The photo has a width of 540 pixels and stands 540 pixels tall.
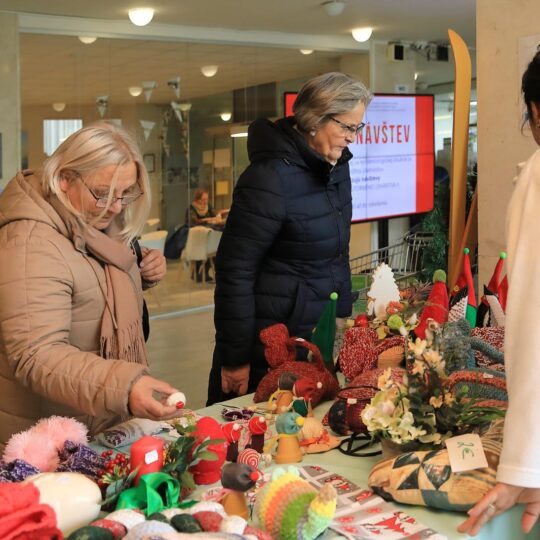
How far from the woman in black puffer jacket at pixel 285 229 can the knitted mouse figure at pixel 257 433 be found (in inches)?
35.1

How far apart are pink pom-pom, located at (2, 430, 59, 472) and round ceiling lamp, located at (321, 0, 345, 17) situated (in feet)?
21.1

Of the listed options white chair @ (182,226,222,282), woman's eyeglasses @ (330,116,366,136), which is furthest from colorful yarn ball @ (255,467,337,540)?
white chair @ (182,226,222,282)

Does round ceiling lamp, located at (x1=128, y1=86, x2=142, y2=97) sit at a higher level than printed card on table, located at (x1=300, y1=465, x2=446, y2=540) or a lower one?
higher

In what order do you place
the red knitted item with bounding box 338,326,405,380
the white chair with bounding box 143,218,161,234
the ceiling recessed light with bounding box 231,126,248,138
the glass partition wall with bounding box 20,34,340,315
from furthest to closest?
the ceiling recessed light with bounding box 231,126,248,138 → the white chair with bounding box 143,218,161,234 → the glass partition wall with bounding box 20,34,340,315 → the red knitted item with bounding box 338,326,405,380

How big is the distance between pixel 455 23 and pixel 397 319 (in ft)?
24.3

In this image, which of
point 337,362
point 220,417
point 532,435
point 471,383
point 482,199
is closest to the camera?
point 532,435

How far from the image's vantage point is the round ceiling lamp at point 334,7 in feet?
24.2

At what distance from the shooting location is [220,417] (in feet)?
7.18

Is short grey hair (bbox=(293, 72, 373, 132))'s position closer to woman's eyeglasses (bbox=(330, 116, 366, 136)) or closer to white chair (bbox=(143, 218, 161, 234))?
woman's eyeglasses (bbox=(330, 116, 366, 136))

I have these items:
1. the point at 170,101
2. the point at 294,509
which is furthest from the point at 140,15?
the point at 294,509

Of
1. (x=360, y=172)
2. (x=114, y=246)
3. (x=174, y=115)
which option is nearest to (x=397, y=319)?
(x=114, y=246)

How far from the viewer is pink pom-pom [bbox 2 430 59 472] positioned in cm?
159

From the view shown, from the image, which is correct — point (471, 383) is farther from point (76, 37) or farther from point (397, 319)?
point (76, 37)

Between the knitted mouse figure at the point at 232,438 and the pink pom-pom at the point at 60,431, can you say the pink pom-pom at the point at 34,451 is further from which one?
the knitted mouse figure at the point at 232,438
